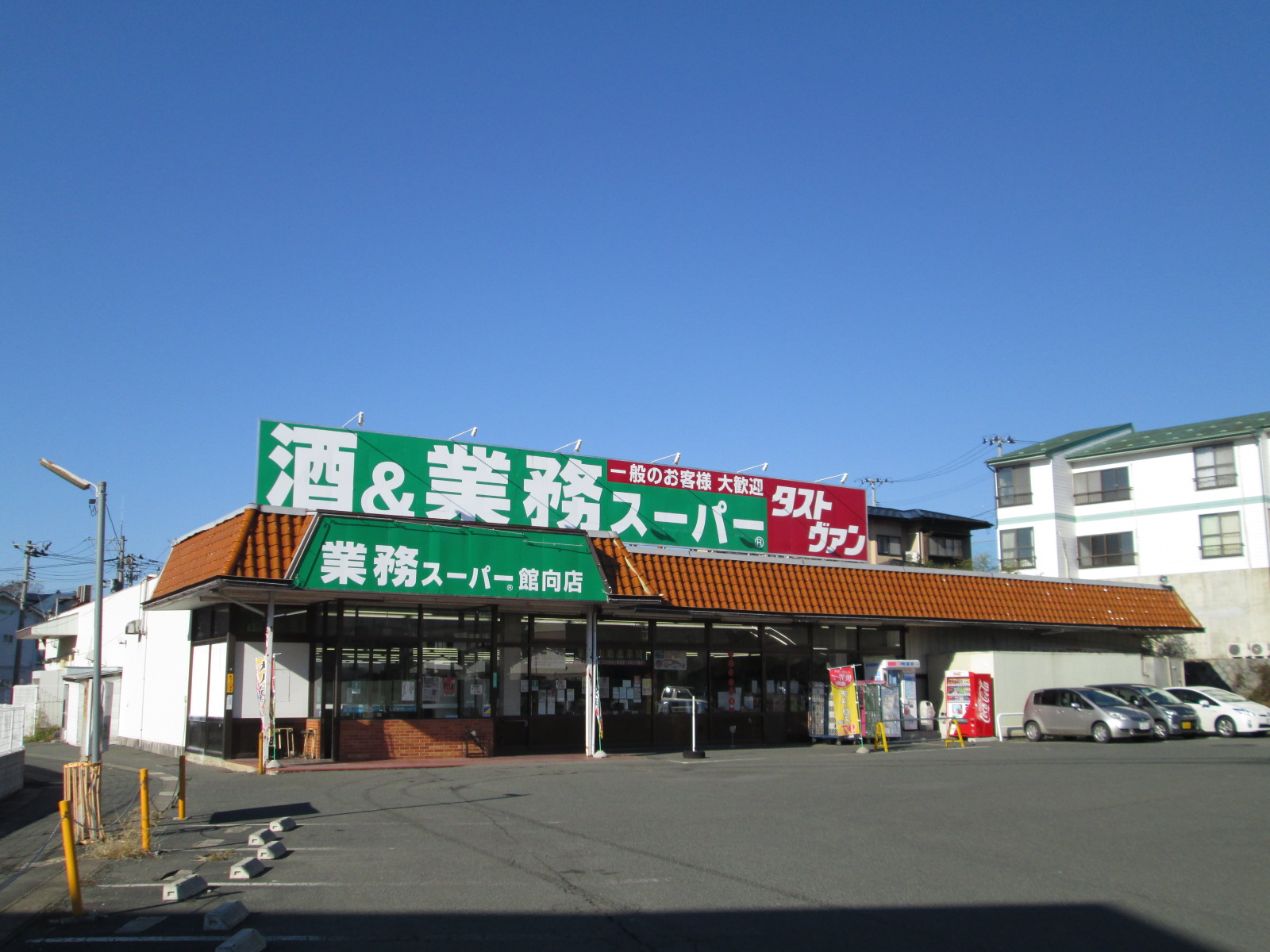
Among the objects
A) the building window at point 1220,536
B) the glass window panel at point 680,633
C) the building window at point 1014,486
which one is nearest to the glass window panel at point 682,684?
the glass window panel at point 680,633

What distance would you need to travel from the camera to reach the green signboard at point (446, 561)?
19.5 m

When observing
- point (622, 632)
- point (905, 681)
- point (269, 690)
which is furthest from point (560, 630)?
point (905, 681)

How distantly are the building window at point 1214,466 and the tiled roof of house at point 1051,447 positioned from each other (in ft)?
19.9

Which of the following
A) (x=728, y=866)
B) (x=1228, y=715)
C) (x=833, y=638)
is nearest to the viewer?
(x=728, y=866)

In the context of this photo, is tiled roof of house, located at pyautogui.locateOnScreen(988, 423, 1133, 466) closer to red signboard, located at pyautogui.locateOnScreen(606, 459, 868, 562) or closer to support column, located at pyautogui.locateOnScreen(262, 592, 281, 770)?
red signboard, located at pyautogui.locateOnScreen(606, 459, 868, 562)

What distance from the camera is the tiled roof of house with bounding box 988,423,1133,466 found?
47.3 metres

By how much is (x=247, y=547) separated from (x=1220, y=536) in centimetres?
3725

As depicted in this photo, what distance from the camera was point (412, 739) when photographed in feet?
71.0

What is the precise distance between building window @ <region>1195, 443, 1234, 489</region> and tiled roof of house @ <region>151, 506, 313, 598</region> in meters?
36.5

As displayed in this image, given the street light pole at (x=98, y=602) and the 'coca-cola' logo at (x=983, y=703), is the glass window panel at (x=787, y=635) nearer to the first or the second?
the 'coca-cola' logo at (x=983, y=703)

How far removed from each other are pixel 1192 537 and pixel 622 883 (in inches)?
1593

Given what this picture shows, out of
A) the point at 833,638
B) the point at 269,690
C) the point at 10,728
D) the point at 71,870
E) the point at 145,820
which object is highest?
the point at 833,638

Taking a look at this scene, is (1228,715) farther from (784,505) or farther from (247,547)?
(247,547)

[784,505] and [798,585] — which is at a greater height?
[784,505]
